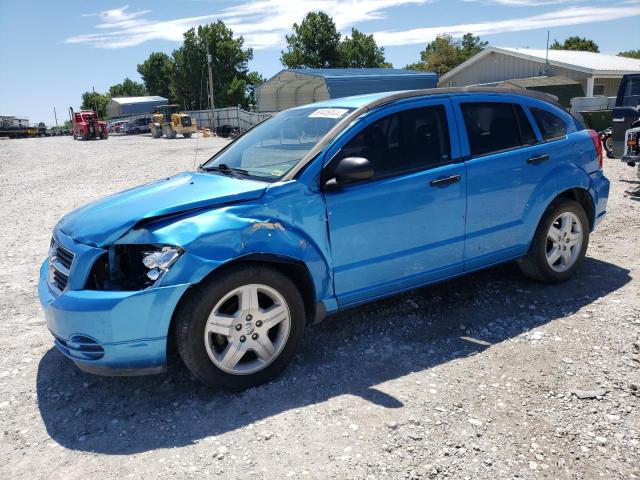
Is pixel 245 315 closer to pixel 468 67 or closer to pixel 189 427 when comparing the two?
pixel 189 427

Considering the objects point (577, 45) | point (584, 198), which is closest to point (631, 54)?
point (577, 45)

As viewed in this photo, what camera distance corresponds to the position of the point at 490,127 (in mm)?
4379

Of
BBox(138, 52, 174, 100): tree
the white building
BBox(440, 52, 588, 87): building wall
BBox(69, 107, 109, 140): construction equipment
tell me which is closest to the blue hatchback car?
the white building

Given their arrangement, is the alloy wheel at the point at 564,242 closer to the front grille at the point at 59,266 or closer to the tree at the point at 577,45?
the front grille at the point at 59,266

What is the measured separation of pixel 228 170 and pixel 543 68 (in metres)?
31.0

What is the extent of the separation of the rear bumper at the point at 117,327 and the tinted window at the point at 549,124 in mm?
3395

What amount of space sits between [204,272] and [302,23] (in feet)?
189

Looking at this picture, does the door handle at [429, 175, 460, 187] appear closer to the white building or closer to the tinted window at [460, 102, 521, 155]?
the tinted window at [460, 102, 521, 155]

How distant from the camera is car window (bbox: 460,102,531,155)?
4258mm

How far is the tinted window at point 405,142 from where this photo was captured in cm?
381

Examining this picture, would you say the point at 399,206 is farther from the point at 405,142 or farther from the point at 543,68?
the point at 543,68

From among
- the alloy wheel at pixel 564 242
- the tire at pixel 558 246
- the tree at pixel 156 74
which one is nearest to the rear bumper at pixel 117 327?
the tire at pixel 558 246

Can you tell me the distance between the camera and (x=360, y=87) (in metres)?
29.1

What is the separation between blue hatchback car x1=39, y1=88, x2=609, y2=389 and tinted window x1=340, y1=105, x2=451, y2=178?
12 millimetres
